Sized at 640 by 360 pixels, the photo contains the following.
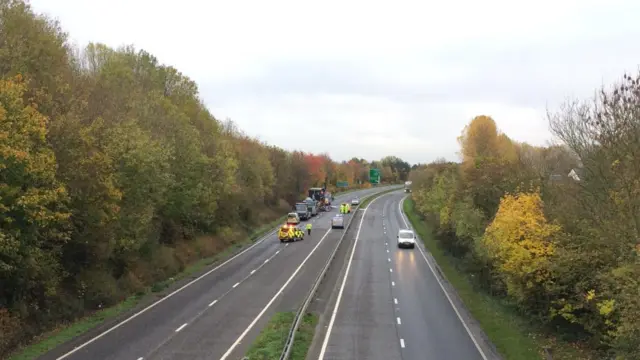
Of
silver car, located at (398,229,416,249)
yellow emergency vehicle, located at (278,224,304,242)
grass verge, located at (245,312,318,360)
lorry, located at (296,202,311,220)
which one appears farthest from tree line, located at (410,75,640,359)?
lorry, located at (296,202,311,220)

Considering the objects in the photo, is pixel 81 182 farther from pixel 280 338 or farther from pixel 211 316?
pixel 280 338

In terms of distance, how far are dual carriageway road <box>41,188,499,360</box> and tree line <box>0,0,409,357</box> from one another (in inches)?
98.2

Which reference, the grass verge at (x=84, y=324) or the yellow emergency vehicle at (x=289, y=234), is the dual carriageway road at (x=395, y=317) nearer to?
the grass verge at (x=84, y=324)

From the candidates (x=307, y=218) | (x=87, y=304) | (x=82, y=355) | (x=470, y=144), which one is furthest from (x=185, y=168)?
(x=470, y=144)

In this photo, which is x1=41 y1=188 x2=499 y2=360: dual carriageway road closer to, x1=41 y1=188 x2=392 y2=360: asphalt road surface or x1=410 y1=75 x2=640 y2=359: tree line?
x1=41 y1=188 x2=392 y2=360: asphalt road surface

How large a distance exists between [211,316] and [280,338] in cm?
588

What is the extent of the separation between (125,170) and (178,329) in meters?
9.23

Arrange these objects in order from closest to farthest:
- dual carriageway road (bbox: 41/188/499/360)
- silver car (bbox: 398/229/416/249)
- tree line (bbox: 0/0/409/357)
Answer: tree line (bbox: 0/0/409/357), dual carriageway road (bbox: 41/188/499/360), silver car (bbox: 398/229/416/249)

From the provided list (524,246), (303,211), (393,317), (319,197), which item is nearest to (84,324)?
(393,317)

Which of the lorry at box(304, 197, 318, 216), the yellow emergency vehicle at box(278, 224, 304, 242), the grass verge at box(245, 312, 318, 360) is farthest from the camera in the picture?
the lorry at box(304, 197, 318, 216)

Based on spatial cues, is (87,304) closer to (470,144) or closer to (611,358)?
(611,358)

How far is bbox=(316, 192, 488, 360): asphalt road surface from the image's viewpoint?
1944 centimetres

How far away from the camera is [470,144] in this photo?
7675cm

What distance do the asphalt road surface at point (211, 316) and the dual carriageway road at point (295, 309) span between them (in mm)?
Result: 35
